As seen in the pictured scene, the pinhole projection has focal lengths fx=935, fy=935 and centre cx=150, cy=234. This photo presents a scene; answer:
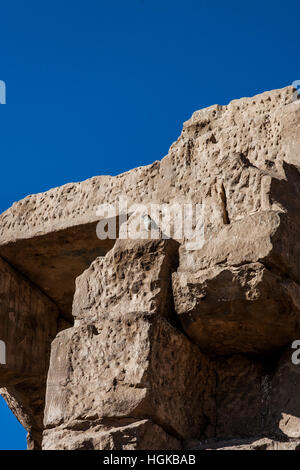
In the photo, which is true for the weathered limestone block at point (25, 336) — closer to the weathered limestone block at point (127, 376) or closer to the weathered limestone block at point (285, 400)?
the weathered limestone block at point (127, 376)

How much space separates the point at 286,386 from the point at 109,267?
1295 mm

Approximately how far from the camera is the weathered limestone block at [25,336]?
734cm

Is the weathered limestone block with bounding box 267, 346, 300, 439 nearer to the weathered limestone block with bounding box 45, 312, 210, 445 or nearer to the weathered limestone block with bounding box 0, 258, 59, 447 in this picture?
the weathered limestone block with bounding box 45, 312, 210, 445

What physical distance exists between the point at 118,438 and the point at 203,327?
2.93 feet

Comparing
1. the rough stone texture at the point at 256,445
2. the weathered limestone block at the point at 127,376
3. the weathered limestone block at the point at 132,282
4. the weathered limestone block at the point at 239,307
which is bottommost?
the rough stone texture at the point at 256,445

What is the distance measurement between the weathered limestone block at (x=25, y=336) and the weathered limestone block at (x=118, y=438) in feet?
7.13

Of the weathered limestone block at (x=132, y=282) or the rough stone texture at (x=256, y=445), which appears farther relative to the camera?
the weathered limestone block at (x=132, y=282)

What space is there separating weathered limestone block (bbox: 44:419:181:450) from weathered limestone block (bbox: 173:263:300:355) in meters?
0.71

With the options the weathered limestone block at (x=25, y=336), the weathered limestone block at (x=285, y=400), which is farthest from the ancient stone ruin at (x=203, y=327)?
the weathered limestone block at (x=25, y=336)

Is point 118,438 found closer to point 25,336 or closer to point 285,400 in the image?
point 285,400

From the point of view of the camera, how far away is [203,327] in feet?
18.0

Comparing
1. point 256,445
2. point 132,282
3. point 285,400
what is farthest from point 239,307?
point 256,445

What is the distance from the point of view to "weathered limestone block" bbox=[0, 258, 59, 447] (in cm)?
734

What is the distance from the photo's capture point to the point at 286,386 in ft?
17.4
